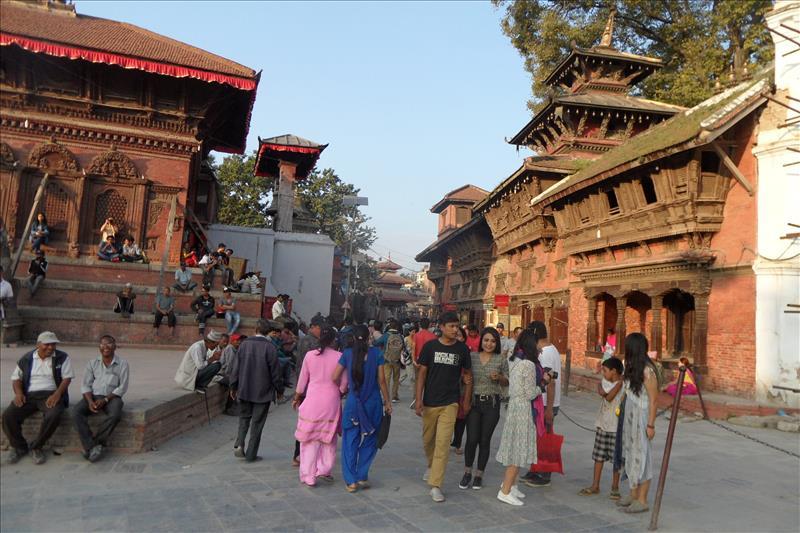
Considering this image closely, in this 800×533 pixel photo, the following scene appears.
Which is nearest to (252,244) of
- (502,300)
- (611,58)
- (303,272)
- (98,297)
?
(303,272)

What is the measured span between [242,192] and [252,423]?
35.7m

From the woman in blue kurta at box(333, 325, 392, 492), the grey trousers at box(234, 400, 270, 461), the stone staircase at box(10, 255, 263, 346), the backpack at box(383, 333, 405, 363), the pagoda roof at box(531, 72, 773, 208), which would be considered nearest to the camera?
the woman in blue kurta at box(333, 325, 392, 492)

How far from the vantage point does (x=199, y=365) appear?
27.4 ft

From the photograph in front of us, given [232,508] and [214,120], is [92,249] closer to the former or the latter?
[214,120]

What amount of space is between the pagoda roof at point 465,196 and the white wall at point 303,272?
20.7 meters

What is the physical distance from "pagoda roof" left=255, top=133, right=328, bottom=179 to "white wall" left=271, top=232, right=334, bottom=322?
17.5 feet

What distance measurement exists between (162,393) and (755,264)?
11327 millimetres

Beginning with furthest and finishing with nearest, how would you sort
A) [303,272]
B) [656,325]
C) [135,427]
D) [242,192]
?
[242,192] → [303,272] → [656,325] → [135,427]

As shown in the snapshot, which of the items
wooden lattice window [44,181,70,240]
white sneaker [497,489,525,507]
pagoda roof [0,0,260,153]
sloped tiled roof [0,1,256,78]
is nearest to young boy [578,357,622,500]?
white sneaker [497,489,525,507]

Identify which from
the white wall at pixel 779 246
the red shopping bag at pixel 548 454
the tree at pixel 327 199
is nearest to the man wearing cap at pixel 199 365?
the red shopping bag at pixel 548 454

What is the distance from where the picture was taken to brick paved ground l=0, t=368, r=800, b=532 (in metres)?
4.64

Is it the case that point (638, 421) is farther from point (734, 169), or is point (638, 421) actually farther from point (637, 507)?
point (734, 169)

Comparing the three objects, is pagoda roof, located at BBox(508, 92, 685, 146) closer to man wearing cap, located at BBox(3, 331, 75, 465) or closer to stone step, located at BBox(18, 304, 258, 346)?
stone step, located at BBox(18, 304, 258, 346)

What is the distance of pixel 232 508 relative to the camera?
4906 millimetres
